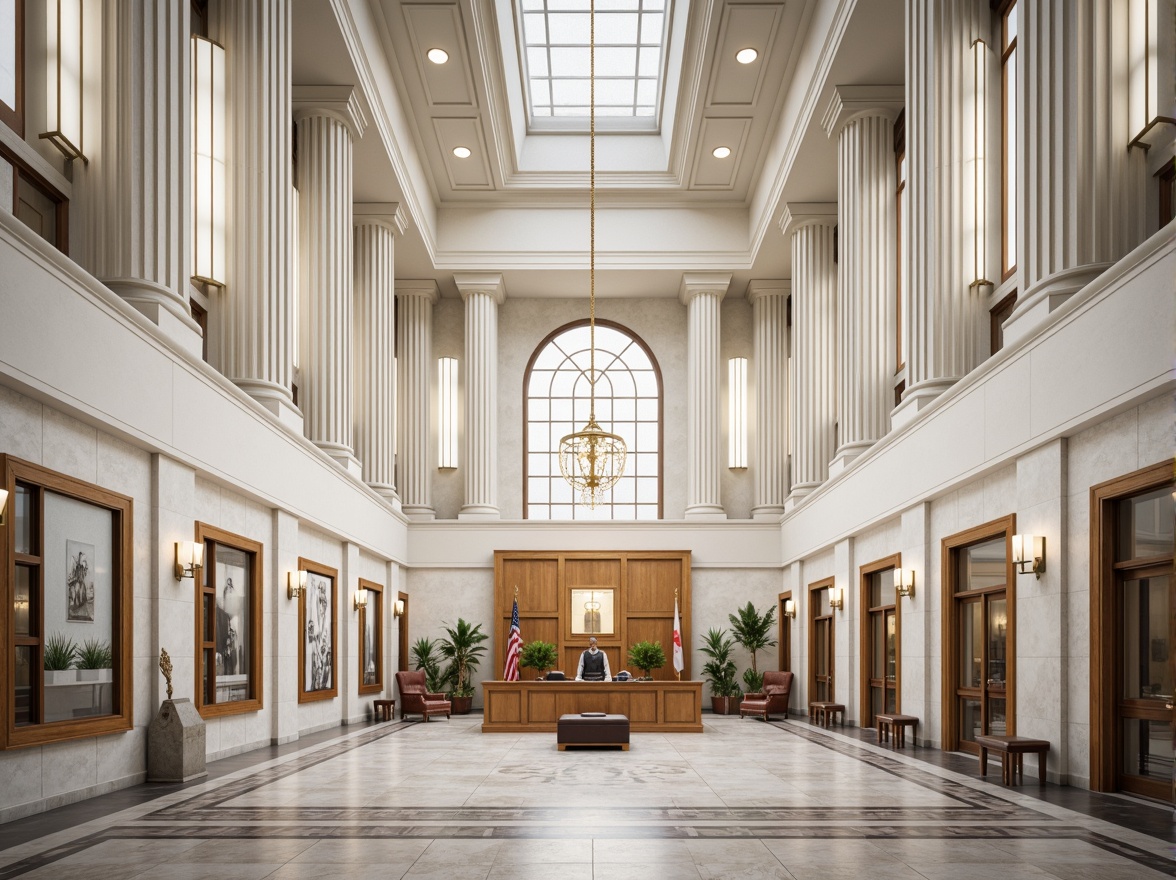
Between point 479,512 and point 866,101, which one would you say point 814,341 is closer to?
point 866,101

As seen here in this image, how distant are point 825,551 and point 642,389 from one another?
30.0 feet

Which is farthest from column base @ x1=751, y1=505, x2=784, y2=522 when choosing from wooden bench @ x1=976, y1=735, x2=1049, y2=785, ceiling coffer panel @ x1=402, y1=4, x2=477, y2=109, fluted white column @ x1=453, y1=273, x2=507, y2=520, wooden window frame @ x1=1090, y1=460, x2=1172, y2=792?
wooden window frame @ x1=1090, y1=460, x2=1172, y2=792

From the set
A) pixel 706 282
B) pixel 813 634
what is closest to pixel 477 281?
pixel 706 282

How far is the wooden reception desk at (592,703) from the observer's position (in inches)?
732

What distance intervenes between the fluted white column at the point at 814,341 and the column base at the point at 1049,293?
11.8m

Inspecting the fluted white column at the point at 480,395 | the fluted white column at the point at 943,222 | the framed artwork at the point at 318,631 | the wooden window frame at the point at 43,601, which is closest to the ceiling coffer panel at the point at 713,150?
the fluted white column at the point at 480,395

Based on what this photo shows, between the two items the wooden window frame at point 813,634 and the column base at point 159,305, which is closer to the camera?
the column base at point 159,305

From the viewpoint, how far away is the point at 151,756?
35.3 feet

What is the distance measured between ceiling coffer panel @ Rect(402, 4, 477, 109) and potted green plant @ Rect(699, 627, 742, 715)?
1226 centimetres

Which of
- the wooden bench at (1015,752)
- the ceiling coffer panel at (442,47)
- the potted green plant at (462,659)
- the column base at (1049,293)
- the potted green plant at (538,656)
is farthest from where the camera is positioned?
the potted green plant at (462,659)

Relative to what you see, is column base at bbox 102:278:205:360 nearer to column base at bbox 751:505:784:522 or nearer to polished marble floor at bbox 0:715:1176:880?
polished marble floor at bbox 0:715:1176:880

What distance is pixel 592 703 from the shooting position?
1889cm

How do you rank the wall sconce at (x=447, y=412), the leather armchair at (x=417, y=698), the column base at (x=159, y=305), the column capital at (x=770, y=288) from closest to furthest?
the column base at (x=159, y=305)
the leather armchair at (x=417, y=698)
the column capital at (x=770, y=288)
the wall sconce at (x=447, y=412)

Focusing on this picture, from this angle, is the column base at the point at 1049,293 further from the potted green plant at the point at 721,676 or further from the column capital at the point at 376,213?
the column capital at the point at 376,213
